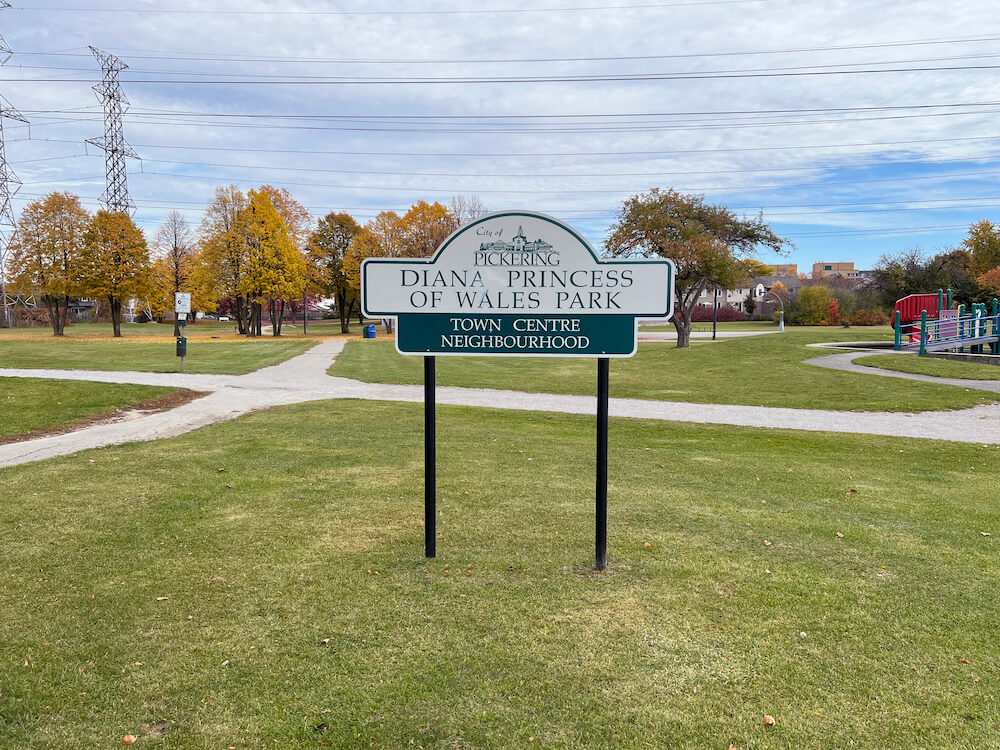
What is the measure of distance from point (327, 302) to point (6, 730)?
105669mm

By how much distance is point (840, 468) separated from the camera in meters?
8.04

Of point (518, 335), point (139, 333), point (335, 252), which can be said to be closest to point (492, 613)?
point (518, 335)

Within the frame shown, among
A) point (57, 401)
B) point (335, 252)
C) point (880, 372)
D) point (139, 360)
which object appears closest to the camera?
point (57, 401)

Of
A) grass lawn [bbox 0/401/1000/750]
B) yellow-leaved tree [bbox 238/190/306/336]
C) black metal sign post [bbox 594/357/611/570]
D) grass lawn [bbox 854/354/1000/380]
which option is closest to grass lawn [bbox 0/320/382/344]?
yellow-leaved tree [bbox 238/190/306/336]

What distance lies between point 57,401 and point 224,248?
37.1 m

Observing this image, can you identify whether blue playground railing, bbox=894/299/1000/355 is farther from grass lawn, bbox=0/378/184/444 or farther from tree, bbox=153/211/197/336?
tree, bbox=153/211/197/336

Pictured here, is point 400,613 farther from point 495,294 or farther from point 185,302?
point 185,302

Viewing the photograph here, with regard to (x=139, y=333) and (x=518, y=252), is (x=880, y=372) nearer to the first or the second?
(x=518, y=252)

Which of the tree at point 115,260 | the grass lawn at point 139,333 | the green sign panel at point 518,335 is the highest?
the tree at point 115,260

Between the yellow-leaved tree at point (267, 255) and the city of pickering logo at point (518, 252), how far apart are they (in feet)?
150

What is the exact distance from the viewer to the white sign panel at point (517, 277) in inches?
166

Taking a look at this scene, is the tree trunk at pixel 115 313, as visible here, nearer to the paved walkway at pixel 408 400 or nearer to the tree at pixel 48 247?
the tree at pixel 48 247

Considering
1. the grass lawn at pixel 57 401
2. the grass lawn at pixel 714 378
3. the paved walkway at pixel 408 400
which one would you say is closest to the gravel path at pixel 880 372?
the paved walkway at pixel 408 400

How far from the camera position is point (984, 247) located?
5600 cm
